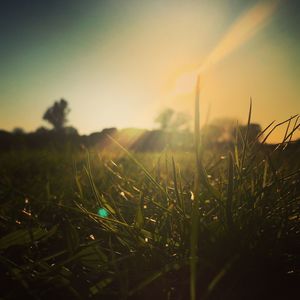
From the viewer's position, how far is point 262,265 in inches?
31.5

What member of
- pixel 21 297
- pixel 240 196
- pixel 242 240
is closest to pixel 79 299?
pixel 21 297

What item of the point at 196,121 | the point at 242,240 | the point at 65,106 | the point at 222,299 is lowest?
the point at 222,299

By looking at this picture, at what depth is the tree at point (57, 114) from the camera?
57256 millimetres

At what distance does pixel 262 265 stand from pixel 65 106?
62996mm

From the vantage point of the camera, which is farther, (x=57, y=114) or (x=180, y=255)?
(x=57, y=114)

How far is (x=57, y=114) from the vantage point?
58000 mm

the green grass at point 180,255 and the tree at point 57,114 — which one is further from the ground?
the tree at point 57,114

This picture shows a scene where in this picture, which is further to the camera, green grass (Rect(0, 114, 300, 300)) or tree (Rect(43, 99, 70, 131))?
tree (Rect(43, 99, 70, 131))

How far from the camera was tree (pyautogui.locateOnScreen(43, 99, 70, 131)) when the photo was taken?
5726 cm

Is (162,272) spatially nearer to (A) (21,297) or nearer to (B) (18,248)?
(A) (21,297)

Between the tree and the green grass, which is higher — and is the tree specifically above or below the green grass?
above

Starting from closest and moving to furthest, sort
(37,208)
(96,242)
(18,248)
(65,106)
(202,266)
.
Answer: (202,266) → (96,242) → (18,248) → (37,208) → (65,106)

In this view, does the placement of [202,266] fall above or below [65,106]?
below

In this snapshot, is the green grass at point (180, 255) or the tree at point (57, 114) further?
the tree at point (57, 114)
